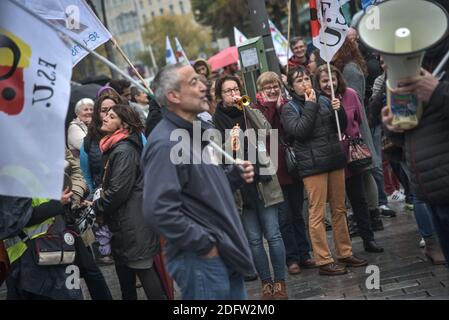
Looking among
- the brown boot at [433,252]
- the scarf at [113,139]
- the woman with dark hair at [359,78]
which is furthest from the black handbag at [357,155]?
the scarf at [113,139]

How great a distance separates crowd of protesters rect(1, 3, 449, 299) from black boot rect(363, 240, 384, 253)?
1 cm

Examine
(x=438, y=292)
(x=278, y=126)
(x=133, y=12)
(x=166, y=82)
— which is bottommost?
(x=133, y=12)

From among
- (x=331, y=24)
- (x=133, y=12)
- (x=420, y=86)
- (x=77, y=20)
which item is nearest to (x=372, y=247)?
(x=331, y=24)

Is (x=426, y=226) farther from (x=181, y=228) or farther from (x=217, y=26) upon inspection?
(x=217, y=26)

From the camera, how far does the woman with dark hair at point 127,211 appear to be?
5.88 metres

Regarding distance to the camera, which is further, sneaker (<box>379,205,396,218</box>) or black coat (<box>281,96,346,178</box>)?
sneaker (<box>379,205,396,218</box>)

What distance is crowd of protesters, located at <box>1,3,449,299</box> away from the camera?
438cm

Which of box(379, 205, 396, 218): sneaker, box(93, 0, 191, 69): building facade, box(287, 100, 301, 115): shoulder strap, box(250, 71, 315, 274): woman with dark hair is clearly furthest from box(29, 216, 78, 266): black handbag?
box(93, 0, 191, 69): building facade

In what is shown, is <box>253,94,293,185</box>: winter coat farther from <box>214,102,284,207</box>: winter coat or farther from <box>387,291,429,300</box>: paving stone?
<box>387,291,429,300</box>: paving stone

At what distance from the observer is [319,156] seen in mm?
6949

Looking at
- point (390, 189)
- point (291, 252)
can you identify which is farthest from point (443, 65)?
point (390, 189)

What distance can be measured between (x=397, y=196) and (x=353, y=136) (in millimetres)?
2737

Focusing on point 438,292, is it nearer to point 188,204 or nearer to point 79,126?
point 188,204
